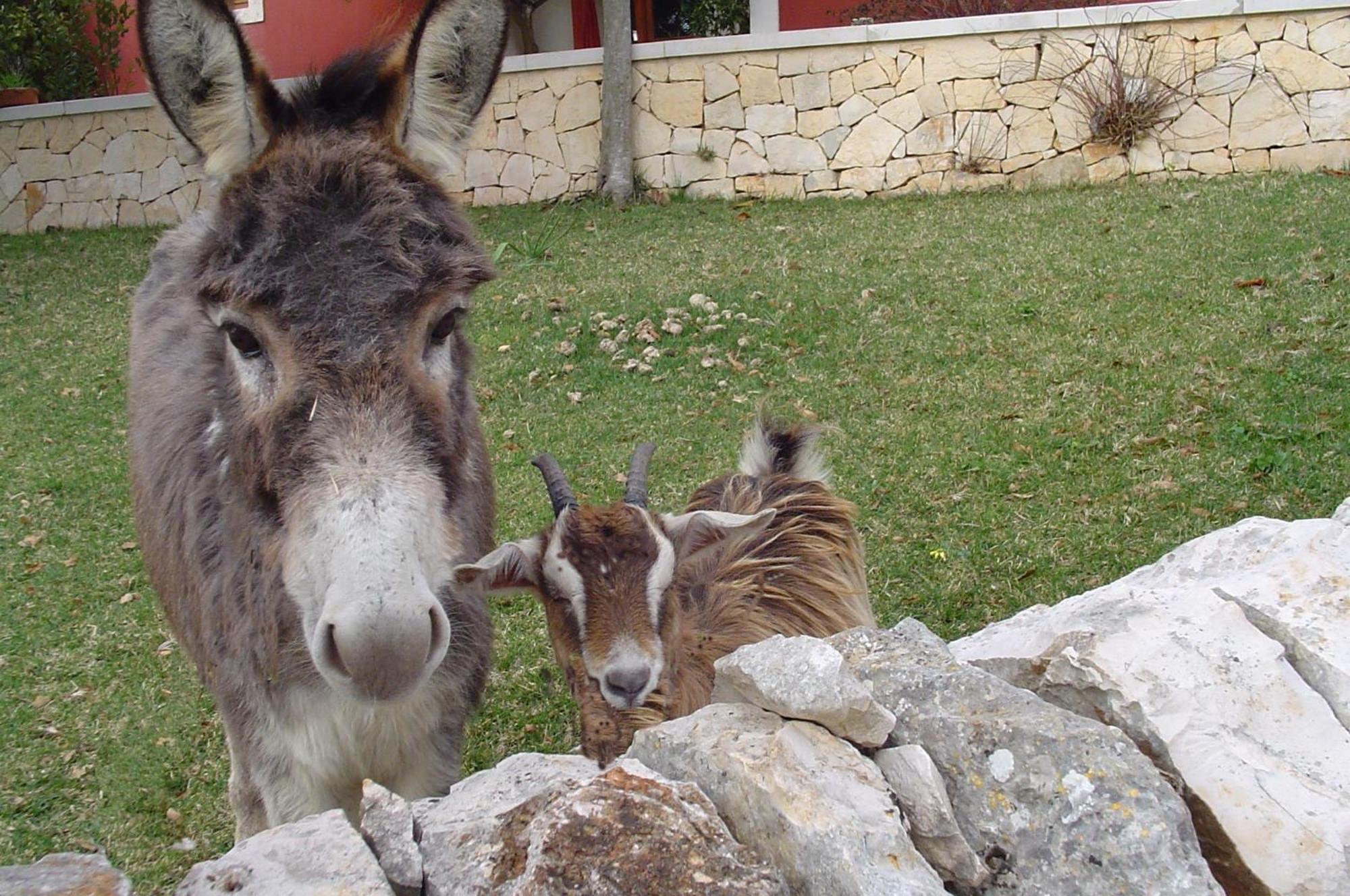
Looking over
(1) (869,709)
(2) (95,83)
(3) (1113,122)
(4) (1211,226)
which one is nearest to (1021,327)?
(4) (1211,226)

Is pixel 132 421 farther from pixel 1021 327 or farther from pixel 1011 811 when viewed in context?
pixel 1021 327

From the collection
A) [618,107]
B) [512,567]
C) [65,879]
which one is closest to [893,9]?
[618,107]

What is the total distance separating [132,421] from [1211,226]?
31.7ft

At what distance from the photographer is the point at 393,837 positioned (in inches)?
98.9

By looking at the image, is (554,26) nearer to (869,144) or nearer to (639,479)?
(869,144)

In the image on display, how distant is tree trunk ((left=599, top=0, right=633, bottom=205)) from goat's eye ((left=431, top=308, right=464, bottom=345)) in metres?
12.1

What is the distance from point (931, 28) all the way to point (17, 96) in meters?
13.0

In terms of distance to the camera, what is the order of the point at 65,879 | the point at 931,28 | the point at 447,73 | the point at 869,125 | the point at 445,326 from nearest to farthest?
the point at 65,879 < the point at 445,326 < the point at 447,73 < the point at 931,28 < the point at 869,125

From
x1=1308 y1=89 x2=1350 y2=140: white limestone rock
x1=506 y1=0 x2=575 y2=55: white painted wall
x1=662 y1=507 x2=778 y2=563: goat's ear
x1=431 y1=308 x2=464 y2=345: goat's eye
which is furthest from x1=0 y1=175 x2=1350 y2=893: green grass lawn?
x1=506 y1=0 x2=575 y2=55: white painted wall

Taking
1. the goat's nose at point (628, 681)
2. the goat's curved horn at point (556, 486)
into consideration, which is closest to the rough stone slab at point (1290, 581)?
the goat's nose at point (628, 681)

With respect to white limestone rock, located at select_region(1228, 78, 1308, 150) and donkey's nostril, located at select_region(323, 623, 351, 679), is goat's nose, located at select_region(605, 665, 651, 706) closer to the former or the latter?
donkey's nostril, located at select_region(323, 623, 351, 679)

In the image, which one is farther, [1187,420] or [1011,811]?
[1187,420]

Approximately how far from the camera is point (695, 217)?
45.0 ft

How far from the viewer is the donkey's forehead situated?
264 cm
